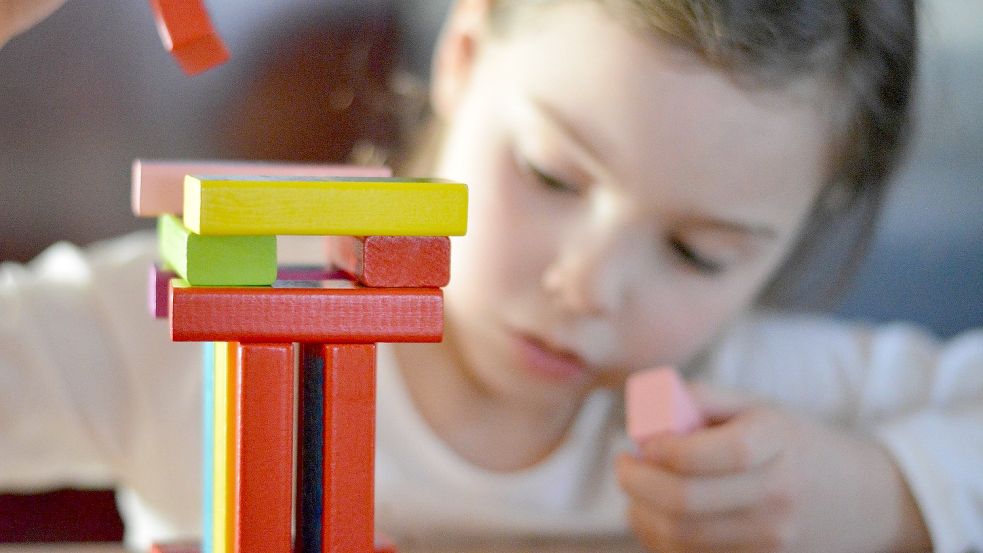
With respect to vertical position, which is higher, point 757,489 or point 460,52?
point 460,52

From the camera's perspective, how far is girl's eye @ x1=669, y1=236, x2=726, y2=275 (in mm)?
697

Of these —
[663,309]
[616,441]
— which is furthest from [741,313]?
[663,309]

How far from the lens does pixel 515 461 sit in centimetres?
88

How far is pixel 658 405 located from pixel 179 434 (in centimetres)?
40

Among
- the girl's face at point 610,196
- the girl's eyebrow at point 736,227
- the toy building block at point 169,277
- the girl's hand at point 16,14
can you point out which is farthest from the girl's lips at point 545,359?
the girl's hand at point 16,14

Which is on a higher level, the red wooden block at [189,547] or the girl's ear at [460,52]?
the girl's ear at [460,52]

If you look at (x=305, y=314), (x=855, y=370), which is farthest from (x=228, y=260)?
(x=855, y=370)

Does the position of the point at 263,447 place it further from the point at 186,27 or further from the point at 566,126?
the point at 566,126

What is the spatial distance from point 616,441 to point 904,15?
1.29 ft

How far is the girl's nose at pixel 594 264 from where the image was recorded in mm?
663

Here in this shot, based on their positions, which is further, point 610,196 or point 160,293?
point 610,196

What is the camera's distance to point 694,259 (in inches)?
28.1

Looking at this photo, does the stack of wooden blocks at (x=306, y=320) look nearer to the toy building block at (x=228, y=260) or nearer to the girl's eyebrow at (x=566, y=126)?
the toy building block at (x=228, y=260)

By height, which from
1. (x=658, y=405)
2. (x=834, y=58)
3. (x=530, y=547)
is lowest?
(x=530, y=547)
